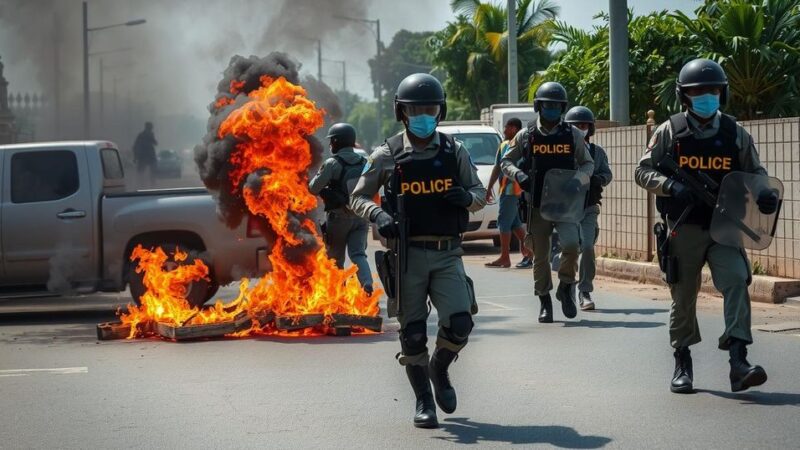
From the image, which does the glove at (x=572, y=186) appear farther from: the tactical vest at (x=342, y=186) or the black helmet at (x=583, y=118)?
the tactical vest at (x=342, y=186)

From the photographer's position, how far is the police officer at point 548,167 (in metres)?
10.6

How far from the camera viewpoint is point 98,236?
12188 mm

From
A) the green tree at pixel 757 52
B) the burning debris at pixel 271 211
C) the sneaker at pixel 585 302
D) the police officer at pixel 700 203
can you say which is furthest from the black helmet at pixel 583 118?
the green tree at pixel 757 52

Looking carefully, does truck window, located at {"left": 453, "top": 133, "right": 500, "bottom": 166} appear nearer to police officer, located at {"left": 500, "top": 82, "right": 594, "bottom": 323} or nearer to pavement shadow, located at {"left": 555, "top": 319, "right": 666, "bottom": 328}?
police officer, located at {"left": 500, "top": 82, "right": 594, "bottom": 323}

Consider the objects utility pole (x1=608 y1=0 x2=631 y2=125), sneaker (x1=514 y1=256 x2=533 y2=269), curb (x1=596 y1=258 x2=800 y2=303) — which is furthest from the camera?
utility pole (x1=608 y1=0 x2=631 y2=125)

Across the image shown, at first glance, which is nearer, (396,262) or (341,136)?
(396,262)

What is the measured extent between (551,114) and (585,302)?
2095 mm

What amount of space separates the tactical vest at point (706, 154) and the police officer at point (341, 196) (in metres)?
3.97

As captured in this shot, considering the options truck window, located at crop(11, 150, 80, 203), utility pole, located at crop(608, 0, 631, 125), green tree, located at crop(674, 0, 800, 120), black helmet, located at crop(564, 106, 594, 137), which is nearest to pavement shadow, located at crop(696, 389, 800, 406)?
black helmet, located at crop(564, 106, 594, 137)

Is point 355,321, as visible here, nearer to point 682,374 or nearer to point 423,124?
point 682,374

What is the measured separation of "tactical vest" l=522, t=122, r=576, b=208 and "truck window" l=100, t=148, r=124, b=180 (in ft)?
14.3

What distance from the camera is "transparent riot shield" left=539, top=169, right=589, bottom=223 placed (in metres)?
10.7

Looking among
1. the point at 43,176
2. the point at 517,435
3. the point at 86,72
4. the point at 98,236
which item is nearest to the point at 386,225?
the point at 517,435

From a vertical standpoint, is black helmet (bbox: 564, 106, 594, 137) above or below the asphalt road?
above
